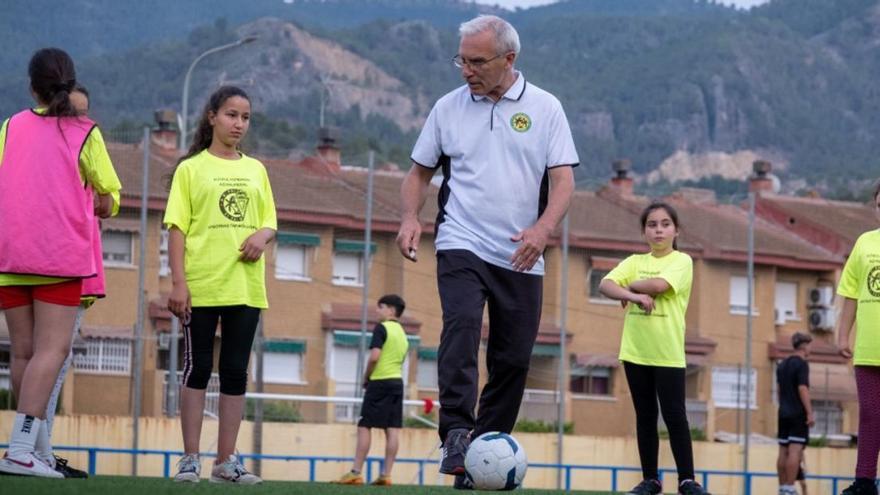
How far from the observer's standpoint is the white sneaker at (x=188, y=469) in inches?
342

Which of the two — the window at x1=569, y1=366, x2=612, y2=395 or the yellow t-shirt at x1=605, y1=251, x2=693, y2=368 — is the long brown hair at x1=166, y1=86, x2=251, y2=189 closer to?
the yellow t-shirt at x1=605, y1=251, x2=693, y2=368

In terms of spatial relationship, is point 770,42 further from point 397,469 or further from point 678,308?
point 678,308

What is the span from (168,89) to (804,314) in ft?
233

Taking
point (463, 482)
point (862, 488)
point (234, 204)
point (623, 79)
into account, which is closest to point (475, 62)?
point (234, 204)

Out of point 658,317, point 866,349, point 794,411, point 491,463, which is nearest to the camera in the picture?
point 491,463

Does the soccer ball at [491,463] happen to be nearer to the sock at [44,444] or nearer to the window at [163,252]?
the sock at [44,444]

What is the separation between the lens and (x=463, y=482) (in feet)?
26.0

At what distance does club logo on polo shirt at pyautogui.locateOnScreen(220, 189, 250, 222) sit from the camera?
29.5 feet

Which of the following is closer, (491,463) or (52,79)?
(491,463)

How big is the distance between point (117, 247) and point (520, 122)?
2187cm

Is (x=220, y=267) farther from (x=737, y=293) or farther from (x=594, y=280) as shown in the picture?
(x=737, y=293)

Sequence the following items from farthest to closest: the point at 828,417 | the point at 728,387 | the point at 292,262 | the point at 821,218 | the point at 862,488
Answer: the point at 821,218 < the point at 828,417 < the point at 728,387 < the point at 292,262 < the point at 862,488

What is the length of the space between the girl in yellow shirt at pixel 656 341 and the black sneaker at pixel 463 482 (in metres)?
2.04

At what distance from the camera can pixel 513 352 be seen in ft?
26.8
